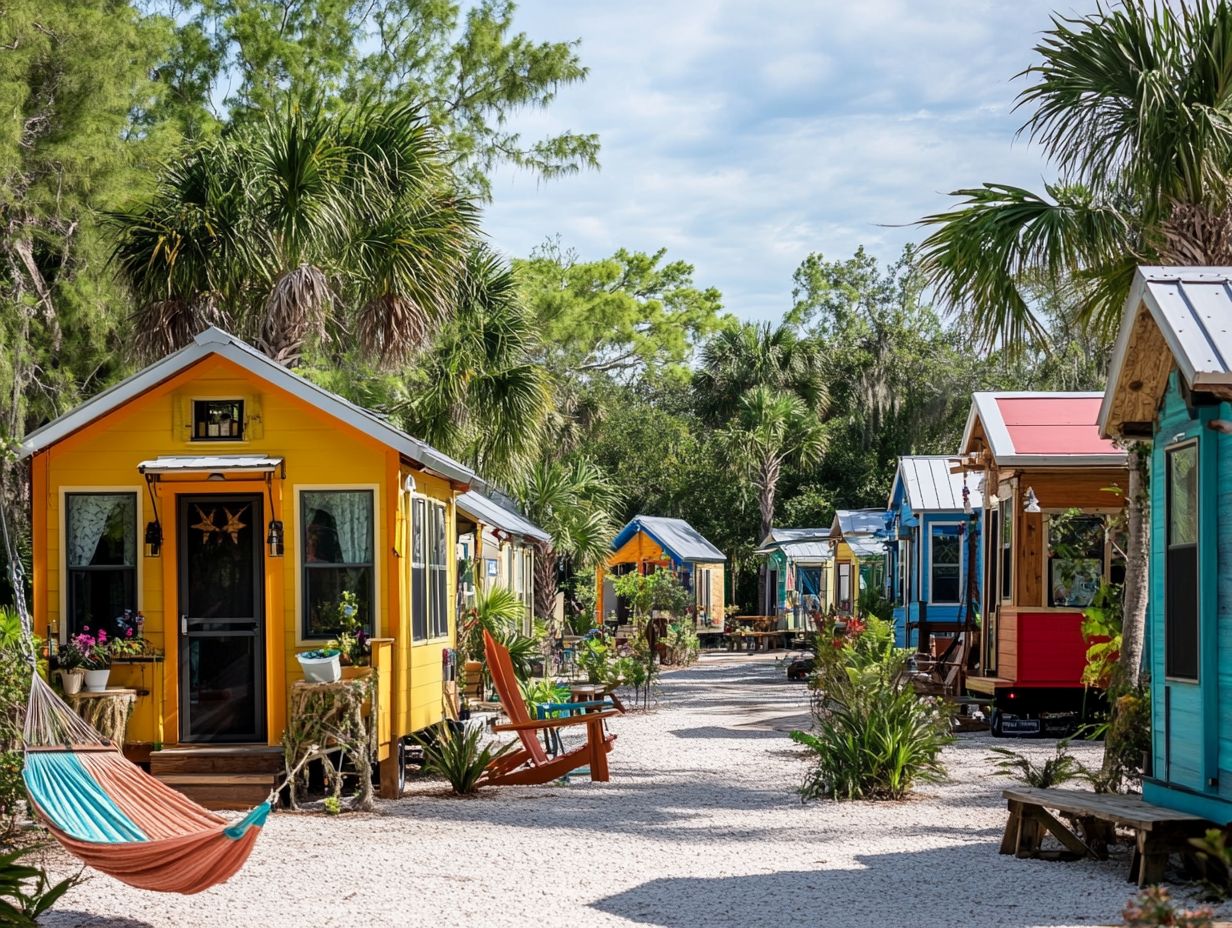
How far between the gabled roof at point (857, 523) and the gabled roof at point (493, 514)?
8125mm

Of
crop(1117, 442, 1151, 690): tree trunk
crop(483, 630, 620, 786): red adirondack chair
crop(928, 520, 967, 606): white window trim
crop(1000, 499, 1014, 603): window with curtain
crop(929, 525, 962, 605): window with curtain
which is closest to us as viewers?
crop(1117, 442, 1151, 690): tree trunk

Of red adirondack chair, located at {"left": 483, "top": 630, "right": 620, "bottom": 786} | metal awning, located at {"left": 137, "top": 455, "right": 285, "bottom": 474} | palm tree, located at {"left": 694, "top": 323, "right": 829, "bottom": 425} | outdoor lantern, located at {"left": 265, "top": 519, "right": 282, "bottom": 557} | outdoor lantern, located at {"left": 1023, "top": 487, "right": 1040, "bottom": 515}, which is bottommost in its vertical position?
red adirondack chair, located at {"left": 483, "top": 630, "right": 620, "bottom": 786}

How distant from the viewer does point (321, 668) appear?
37.1 feet

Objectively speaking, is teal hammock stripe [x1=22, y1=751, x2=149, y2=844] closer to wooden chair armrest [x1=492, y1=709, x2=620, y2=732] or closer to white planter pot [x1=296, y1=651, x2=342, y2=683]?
white planter pot [x1=296, y1=651, x2=342, y2=683]

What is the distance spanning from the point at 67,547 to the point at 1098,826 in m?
8.15

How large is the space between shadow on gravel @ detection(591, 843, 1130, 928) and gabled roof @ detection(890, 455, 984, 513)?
16048 mm

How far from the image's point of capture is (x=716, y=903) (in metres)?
7.92

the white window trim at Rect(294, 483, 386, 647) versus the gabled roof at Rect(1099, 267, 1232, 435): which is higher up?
the gabled roof at Rect(1099, 267, 1232, 435)

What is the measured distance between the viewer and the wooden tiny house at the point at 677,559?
43312 mm

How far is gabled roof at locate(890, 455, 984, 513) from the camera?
25000 millimetres

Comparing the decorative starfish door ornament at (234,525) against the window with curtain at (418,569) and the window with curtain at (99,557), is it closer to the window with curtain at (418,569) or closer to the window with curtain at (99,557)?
the window with curtain at (99,557)

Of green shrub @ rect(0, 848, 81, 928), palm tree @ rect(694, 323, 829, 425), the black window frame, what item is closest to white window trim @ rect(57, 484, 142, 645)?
the black window frame

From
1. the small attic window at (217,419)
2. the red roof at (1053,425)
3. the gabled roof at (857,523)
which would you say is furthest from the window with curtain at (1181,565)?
the gabled roof at (857,523)

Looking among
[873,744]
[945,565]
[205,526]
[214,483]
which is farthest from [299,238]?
[945,565]
